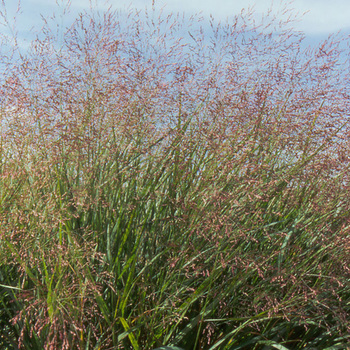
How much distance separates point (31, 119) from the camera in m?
2.84

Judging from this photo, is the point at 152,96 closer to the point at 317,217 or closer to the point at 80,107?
the point at 80,107

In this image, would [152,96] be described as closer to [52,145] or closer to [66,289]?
[52,145]

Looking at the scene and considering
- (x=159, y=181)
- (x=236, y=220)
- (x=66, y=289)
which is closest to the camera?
(x=66, y=289)

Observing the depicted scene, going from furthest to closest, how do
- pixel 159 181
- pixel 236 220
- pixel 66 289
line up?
pixel 159 181 < pixel 236 220 < pixel 66 289

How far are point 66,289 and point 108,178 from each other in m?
0.67

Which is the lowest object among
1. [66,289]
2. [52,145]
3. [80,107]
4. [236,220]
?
[66,289]

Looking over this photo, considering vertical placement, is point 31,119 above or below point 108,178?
above

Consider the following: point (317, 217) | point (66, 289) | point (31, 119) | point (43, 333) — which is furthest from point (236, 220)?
point (31, 119)

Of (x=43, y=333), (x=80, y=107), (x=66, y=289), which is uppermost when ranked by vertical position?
(x=80, y=107)

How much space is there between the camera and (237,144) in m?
2.46

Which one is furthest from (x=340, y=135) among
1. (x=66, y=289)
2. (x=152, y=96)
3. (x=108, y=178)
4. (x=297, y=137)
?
(x=66, y=289)

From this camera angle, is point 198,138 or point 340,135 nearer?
point 198,138

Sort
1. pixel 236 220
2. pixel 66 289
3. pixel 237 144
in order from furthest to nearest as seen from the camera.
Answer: pixel 237 144, pixel 236 220, pixel 66 289

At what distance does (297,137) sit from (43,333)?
5.64 feet
